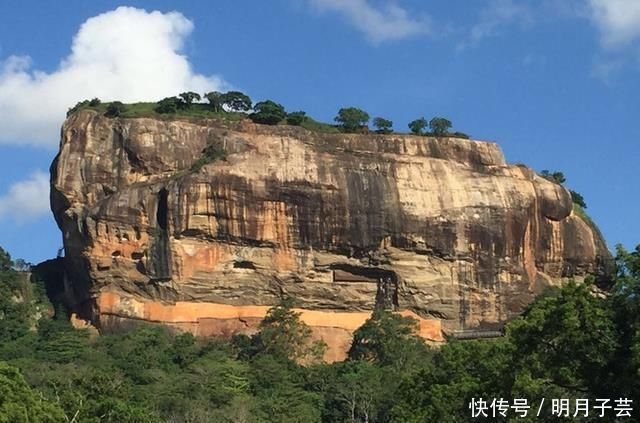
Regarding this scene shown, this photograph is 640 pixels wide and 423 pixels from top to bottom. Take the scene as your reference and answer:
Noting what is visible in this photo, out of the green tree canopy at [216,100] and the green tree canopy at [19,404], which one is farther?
the green tree canopy at [216,100]

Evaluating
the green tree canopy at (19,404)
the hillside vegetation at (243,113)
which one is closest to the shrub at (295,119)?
the hillside vegetation at (243,113)

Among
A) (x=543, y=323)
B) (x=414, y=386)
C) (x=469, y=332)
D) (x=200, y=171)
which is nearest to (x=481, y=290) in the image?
(x=469, y=332)

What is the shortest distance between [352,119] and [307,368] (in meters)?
15.8

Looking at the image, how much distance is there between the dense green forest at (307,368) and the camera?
20.9 metres

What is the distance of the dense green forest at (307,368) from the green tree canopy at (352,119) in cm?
1133

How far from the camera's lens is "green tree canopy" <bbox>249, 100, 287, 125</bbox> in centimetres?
6022

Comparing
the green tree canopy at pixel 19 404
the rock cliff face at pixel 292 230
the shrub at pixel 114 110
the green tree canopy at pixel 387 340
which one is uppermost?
the shrub at pixel 114 110

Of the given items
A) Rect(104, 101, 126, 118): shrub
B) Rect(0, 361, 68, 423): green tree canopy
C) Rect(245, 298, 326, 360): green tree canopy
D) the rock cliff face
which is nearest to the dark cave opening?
the rock cliff face

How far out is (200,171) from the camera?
55.9 metres

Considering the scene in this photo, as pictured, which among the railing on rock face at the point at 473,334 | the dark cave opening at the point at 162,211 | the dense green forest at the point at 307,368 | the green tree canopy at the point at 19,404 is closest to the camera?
the dense green forest at the point at 307,368

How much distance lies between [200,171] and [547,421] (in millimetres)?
36629

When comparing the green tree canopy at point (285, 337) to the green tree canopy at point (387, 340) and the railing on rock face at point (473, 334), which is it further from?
the railing on rock face at point (473, 334)

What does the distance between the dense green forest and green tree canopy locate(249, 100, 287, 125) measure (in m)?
10.6

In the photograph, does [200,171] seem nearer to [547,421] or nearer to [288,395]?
[288,395]
